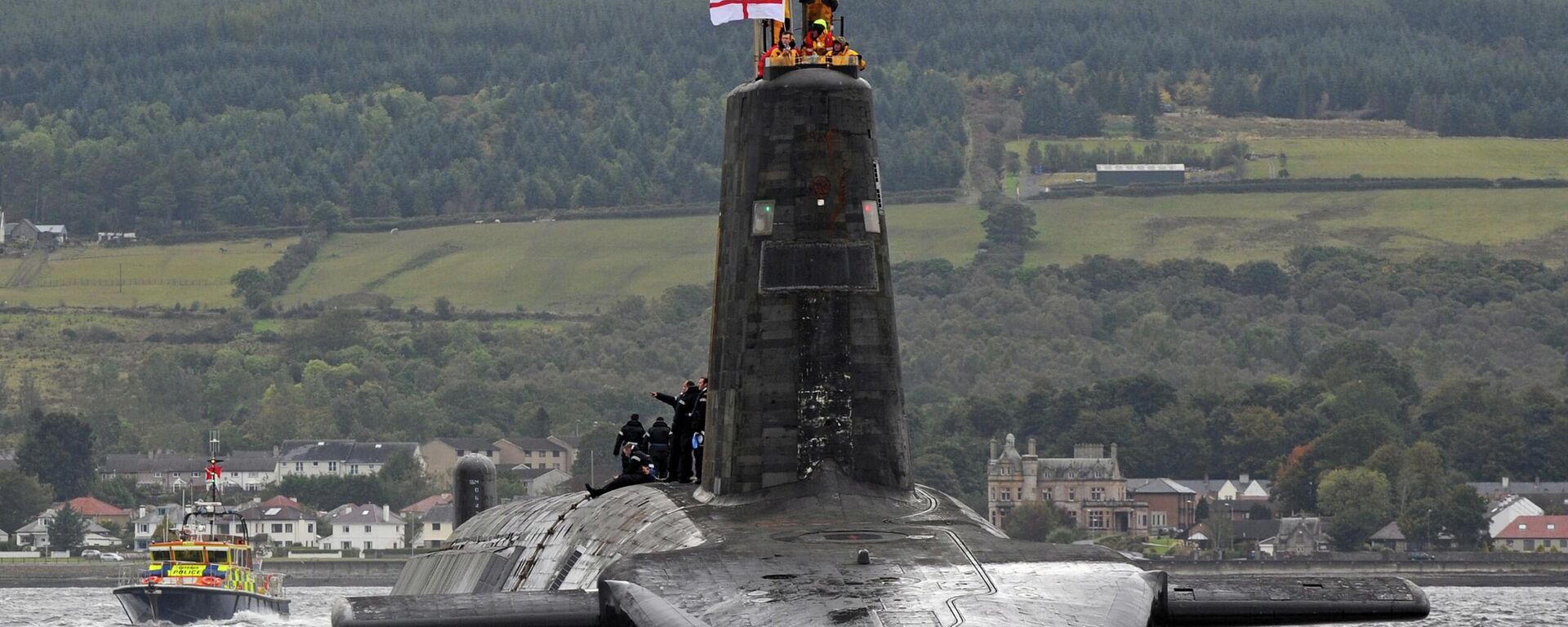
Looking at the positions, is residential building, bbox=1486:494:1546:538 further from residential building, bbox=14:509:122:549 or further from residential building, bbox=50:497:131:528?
residential building, bbox=50:497:131:528

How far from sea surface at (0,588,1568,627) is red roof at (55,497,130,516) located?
1329 inches

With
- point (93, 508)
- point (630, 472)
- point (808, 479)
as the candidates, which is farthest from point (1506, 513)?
point (808, 479)

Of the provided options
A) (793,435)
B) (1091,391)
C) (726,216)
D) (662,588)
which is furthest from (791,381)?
(1091,391)

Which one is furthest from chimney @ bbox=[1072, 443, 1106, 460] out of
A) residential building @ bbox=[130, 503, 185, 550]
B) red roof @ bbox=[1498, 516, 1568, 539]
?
residential building @ bbox=[130, 503, 185, 550]

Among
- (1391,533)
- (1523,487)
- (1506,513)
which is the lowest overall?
(1391,533)

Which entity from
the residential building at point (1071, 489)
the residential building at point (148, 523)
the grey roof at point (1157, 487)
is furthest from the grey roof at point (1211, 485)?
the residential building at point (148, 523)

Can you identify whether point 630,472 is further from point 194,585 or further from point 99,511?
point 99,511

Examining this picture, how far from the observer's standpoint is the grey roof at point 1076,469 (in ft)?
604

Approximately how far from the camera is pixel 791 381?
23.6 metres

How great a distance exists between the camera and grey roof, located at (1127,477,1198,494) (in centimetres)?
18338

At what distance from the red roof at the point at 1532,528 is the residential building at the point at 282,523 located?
252 ft

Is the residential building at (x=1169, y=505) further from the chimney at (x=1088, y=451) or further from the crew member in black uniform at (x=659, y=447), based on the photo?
the crew member in black uniform at (x=659, y=447)

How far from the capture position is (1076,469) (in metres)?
185

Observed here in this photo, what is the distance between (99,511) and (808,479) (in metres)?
176
